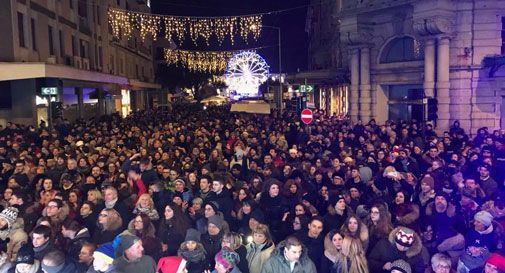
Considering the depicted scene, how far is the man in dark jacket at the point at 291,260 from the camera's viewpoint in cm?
609

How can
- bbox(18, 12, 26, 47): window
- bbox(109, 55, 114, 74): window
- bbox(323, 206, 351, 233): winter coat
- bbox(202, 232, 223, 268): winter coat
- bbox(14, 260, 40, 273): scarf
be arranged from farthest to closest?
bbox(109, 55, 114, 74): window
bbox(18, 12, 26, 47): window
bbox(323, 206, 351, 233): winter coat
bbox(202, 232, 223, 268): winter coat
bbox(14, 260, 40, 273): scarf

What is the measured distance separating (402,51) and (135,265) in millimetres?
22634

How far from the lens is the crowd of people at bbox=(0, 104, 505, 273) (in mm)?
6242

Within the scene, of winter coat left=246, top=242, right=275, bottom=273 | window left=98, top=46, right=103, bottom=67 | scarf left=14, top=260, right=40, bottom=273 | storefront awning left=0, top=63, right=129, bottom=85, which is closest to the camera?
scarf left=14, top=260, right=40, bottom=273

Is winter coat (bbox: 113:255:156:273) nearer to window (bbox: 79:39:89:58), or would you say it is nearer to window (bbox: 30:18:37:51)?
window (bbox: 30:18:37:51)

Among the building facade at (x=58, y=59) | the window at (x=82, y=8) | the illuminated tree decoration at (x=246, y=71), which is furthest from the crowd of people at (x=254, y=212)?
the illuminated tree decoration at (x=246, y=71)

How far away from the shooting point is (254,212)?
8.27 metres

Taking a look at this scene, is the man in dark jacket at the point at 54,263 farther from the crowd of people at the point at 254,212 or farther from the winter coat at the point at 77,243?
the winter coat at the point at 77,243

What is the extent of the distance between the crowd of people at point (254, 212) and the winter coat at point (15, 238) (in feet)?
0.06

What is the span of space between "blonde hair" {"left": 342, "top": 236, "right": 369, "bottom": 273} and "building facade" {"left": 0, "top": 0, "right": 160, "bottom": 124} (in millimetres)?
16170

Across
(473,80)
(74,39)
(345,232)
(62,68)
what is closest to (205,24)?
(62,68)

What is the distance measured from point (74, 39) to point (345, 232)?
1152 inches

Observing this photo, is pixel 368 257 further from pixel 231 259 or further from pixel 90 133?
pixel 90 133

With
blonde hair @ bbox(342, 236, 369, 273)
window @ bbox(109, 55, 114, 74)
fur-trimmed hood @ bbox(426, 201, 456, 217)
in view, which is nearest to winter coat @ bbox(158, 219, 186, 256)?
blonde hair @ bbox(342, 236, 369, 273)
